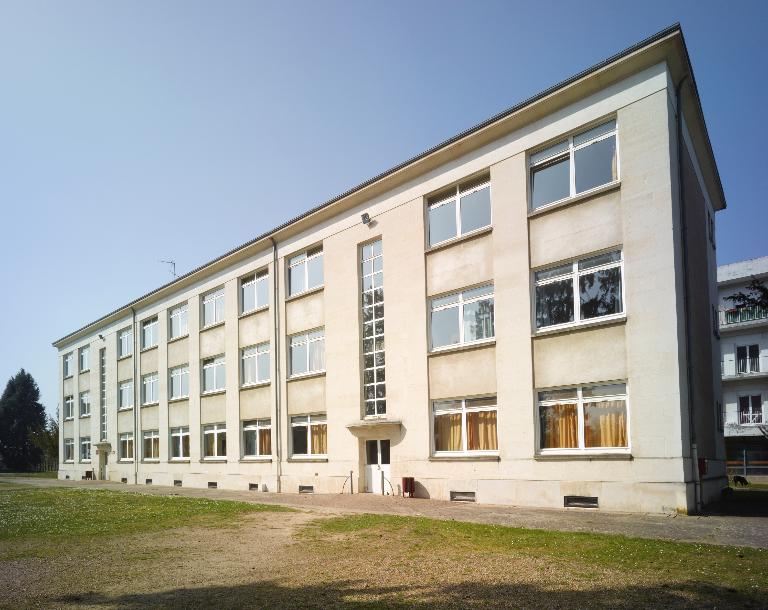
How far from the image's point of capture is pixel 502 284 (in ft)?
65.3

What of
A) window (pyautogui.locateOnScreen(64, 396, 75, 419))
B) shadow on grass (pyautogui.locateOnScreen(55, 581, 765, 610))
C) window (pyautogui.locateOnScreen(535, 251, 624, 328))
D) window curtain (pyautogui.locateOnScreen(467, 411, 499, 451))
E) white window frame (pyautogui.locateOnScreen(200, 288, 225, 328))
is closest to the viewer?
shadow on grass (pyautogui.locateOnScreen(55, 581, 765, 610))

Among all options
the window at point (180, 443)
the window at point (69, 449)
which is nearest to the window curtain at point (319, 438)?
the window at point (180, 443)

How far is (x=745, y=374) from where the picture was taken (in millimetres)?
43969

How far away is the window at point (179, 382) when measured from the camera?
37438 mm

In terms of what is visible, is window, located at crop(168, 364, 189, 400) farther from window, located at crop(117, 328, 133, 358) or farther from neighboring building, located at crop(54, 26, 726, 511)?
window, located at crop(117, 328, 133, 358)

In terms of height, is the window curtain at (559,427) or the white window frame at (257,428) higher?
the window curtain at (559,427)

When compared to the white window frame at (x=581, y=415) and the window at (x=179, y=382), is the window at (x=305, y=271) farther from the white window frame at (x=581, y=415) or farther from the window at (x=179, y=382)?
the white window frame at (x=581, y=415)

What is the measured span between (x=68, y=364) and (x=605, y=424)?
1950 inches

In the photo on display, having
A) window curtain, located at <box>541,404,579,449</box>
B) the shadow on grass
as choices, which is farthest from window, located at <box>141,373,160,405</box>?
the shadow on grass

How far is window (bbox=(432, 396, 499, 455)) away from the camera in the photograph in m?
20.2

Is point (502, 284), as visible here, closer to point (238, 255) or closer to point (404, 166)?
point (404, 166)

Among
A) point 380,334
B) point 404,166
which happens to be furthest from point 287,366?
point 404,166

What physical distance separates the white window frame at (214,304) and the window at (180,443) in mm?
6058

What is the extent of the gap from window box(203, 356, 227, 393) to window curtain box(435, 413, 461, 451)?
48.8ft
